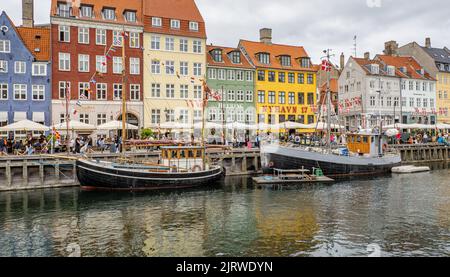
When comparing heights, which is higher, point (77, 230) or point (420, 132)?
point (420, 132)

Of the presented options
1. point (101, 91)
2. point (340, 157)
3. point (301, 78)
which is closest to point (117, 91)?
point (101, 91)

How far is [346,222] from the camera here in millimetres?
18203

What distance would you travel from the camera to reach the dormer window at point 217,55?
5365 cm

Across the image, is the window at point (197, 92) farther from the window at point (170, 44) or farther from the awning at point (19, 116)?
the awning at point (19, 116)

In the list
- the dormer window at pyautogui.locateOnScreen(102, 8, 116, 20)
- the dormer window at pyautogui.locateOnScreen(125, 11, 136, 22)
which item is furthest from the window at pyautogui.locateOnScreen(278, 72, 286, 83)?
the dormer window at pyautogui.locateOnScreen(102, 8, 116, 20)

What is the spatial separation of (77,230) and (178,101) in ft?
111

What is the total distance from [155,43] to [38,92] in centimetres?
1385

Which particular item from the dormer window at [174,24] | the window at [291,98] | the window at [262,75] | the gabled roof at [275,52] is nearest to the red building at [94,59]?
the dormer window at [174,24]

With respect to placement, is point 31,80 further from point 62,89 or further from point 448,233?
point 448,233

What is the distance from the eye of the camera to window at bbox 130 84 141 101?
155 ft

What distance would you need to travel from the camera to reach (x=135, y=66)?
47656mm

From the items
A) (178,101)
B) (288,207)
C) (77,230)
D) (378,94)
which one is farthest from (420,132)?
(77,230)

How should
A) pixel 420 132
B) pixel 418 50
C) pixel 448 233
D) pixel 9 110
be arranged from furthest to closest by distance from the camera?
pixel 418 50
pixel 420 132
pixel 9 110
pixel 448 233

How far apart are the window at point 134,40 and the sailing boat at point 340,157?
2177 centimetres
